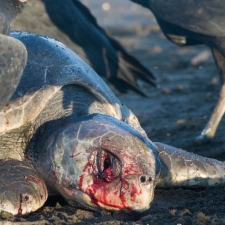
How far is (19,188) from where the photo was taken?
346cm

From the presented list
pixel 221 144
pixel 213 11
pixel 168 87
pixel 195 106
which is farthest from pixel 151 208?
pixel 168 87

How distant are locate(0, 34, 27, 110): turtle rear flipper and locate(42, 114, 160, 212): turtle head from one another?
60 cm

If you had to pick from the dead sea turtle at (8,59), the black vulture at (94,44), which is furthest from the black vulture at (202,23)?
the dead sea turtle at (8,59)

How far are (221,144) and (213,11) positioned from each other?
1088 millimetres

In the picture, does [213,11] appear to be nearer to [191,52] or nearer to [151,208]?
[151,208]

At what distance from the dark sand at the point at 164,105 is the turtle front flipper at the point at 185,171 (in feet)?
0.16

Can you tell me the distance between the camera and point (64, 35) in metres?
7.54

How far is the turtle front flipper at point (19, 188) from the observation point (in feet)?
11.1

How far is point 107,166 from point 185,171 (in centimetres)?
77

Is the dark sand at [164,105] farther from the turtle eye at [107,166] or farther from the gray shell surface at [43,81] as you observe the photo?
the gray shell surface at [43,81]

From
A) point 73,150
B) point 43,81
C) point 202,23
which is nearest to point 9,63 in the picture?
point 73,150

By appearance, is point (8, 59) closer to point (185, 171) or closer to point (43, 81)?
point (43, 81)

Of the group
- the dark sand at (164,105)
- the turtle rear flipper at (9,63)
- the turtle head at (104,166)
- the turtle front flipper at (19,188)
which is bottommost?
the dark sand at (164,105)

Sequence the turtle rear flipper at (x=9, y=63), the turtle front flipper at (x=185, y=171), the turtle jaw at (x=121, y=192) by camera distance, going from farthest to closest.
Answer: the turtle front flipper at (x=185, y=171)
the turtle jaw at (x=121, y=192)
the turtle rear flipper at (x=9, y=63)
